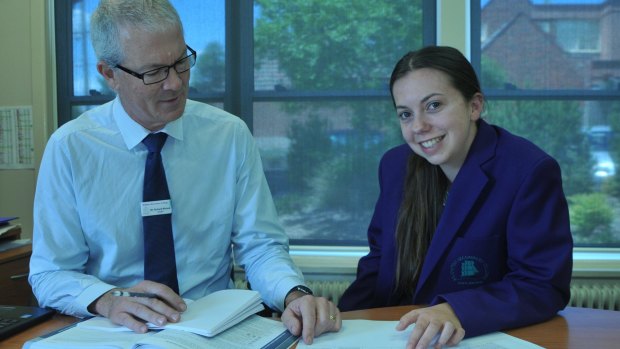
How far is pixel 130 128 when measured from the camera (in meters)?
1.51

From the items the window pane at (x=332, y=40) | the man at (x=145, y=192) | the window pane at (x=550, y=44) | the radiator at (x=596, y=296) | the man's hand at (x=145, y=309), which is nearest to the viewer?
the man's hand at (x=145, y=309)

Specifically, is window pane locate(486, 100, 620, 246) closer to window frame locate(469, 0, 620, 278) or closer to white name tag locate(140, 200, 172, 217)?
window frame locate(469, 0, 620, 278)

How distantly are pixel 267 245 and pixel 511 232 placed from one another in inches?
25.4

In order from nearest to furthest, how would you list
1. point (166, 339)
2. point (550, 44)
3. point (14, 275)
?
point (166, 339) → point (14, 275) → point (550, 44)

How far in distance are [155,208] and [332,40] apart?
5.24 ft

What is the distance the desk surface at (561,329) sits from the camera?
3.57 feet

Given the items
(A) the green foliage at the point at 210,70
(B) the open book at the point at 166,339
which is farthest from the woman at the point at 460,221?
(A) the green foliage at the point at 210,70

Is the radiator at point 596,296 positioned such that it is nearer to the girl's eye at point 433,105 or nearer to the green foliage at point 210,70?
the girl's eye at point 433,105

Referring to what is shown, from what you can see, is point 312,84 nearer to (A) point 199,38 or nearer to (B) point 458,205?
(A) point 199,38

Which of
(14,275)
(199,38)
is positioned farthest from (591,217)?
(14,275)

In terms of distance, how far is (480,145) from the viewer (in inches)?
57.7

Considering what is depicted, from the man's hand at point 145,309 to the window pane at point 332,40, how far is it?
1.81 m

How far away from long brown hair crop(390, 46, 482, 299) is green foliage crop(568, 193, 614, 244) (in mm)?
1470

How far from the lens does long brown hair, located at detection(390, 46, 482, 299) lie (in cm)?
148
